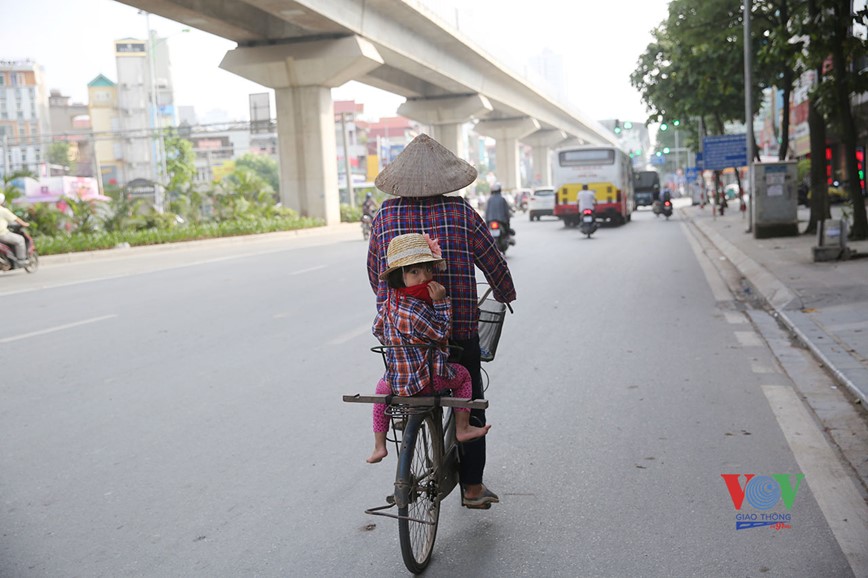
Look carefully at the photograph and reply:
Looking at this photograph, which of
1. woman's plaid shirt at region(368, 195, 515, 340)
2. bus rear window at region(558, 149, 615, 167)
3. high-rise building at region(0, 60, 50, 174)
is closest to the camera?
woman's plaid shirt at region(368, 195, 515, 340)

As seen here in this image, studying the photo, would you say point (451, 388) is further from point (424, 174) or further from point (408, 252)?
point (424, 174)

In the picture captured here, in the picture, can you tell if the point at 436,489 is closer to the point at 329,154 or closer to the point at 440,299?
the point at 440,299

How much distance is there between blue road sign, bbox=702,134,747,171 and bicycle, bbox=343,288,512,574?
2785 centimetres

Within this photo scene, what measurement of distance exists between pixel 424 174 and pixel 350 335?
5754 mm

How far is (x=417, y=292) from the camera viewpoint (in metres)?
3.79

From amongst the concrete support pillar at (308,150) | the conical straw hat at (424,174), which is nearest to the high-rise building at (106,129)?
the concrete support pillar at (308,150)

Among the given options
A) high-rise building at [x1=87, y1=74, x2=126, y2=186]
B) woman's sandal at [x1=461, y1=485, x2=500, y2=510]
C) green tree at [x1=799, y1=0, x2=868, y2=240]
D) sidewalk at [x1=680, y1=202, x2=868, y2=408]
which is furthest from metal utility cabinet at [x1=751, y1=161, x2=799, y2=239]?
high-rise building at [x1=87, y1=74, x2=126, y2=186]

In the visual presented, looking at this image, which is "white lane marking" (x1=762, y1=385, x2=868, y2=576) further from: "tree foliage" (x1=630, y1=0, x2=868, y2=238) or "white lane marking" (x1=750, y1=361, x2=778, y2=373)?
"tree foliage" (x1=630, y1=0, x2=868, y2=238)

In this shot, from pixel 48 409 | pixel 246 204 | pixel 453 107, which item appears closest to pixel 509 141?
pixel 453 107

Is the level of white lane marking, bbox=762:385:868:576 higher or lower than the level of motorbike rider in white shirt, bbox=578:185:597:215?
lower

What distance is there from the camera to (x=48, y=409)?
21.8 feet

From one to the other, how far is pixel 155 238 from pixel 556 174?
15.6 metres

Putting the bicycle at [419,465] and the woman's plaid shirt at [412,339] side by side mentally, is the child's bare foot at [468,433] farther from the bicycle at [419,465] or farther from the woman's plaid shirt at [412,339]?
the woman's plaid shirt at [412,339]

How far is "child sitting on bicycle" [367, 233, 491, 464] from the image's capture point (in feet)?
12.2
